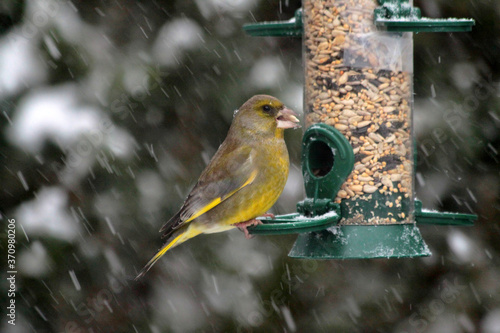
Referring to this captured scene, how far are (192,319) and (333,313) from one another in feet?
3.93

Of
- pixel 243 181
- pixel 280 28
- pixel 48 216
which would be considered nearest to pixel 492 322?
pixel 243 181

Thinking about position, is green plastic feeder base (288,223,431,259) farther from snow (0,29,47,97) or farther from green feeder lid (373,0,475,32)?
snow (0,29,47,97)

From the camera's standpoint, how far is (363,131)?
4883 mm

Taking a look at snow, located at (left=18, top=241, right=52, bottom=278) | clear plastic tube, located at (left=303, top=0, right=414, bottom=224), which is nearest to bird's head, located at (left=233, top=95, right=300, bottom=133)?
clear plastic tube, located at (left=303, top=0, right=414, bottom=224)

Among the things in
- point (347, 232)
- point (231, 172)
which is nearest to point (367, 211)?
point (347, 232)

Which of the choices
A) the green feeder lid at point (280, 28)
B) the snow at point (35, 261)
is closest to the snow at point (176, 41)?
the green feeder lid at point (280, 28)

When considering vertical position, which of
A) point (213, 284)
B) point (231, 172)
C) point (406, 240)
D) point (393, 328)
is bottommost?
point (393, 328)

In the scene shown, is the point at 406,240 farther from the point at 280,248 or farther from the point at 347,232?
the point at 280,248

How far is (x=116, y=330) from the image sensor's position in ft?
21.9

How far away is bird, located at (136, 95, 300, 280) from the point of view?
4.71m

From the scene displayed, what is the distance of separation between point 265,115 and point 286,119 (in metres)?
0.13

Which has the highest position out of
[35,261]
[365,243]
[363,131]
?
[363,131]

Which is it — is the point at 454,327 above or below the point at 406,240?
below

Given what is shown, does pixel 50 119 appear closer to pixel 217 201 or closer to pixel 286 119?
pixel 217 201
